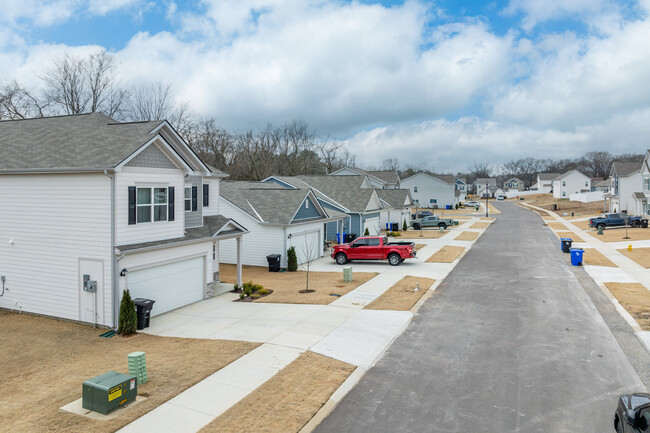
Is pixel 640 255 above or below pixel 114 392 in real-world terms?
above

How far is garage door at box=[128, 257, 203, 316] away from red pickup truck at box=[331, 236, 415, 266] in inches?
455

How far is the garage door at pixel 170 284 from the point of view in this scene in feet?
51.0

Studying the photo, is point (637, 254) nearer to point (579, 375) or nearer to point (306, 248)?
point (306, 248)

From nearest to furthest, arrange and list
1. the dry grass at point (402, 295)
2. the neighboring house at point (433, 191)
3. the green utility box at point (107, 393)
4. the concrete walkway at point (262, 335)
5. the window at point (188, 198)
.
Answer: the green utility box at point (107, 393), the concrete walkway at point (262, 335), the dry grass at point (402, 295), the window at point (188, 198), the neighboring house at point (433, 191)

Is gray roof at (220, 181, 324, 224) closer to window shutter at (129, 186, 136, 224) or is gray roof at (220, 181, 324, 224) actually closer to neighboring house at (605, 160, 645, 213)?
window shutter at (129, 186, 136, 224)

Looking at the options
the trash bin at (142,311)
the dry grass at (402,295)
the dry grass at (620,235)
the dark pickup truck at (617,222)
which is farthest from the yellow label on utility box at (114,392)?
the dark pickup truck at (617,222)

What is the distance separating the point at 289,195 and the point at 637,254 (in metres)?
23.3

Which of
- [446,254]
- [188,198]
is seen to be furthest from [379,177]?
[188,198]

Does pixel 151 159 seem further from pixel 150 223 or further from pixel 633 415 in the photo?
pixel 633 415

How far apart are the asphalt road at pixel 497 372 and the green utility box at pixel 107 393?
13.3 feet

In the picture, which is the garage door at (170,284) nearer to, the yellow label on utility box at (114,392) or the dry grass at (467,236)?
the yellow label on utility box at (114,392)

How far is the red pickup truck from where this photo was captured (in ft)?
88.6

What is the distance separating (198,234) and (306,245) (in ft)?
38.2

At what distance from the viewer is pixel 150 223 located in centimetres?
1595
